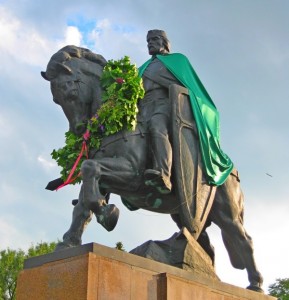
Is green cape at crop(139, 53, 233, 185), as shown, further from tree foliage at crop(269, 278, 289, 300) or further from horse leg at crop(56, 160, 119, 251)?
tree foliage at crop(269, 278, 289, 300)

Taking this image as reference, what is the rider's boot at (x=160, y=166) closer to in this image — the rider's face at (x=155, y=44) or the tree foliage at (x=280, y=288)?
the rider's face at (x=155, y=44)

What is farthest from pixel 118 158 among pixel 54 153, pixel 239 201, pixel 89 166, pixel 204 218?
pixel 239 201

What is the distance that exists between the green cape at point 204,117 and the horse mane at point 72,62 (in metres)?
0.93

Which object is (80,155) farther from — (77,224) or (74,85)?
(77,224)

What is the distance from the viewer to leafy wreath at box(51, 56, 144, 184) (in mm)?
8453

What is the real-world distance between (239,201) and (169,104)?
6.95 feet

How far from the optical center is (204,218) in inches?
360

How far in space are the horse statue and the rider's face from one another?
1.12 m

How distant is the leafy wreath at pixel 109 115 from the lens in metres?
8.45

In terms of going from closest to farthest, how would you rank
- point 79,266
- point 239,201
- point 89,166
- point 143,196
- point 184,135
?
point 79,266, point 89,166, point 143,196, point 184,135, point 239,201

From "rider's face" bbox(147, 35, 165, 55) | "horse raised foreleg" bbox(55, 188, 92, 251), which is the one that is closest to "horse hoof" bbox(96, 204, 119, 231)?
"horse raised foreleg" bbox(55, 188, 92, 251)

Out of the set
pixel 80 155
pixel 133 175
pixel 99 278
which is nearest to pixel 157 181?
pixel 133 175

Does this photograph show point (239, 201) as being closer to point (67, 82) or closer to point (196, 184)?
point (196, 184)

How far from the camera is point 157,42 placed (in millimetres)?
10219
